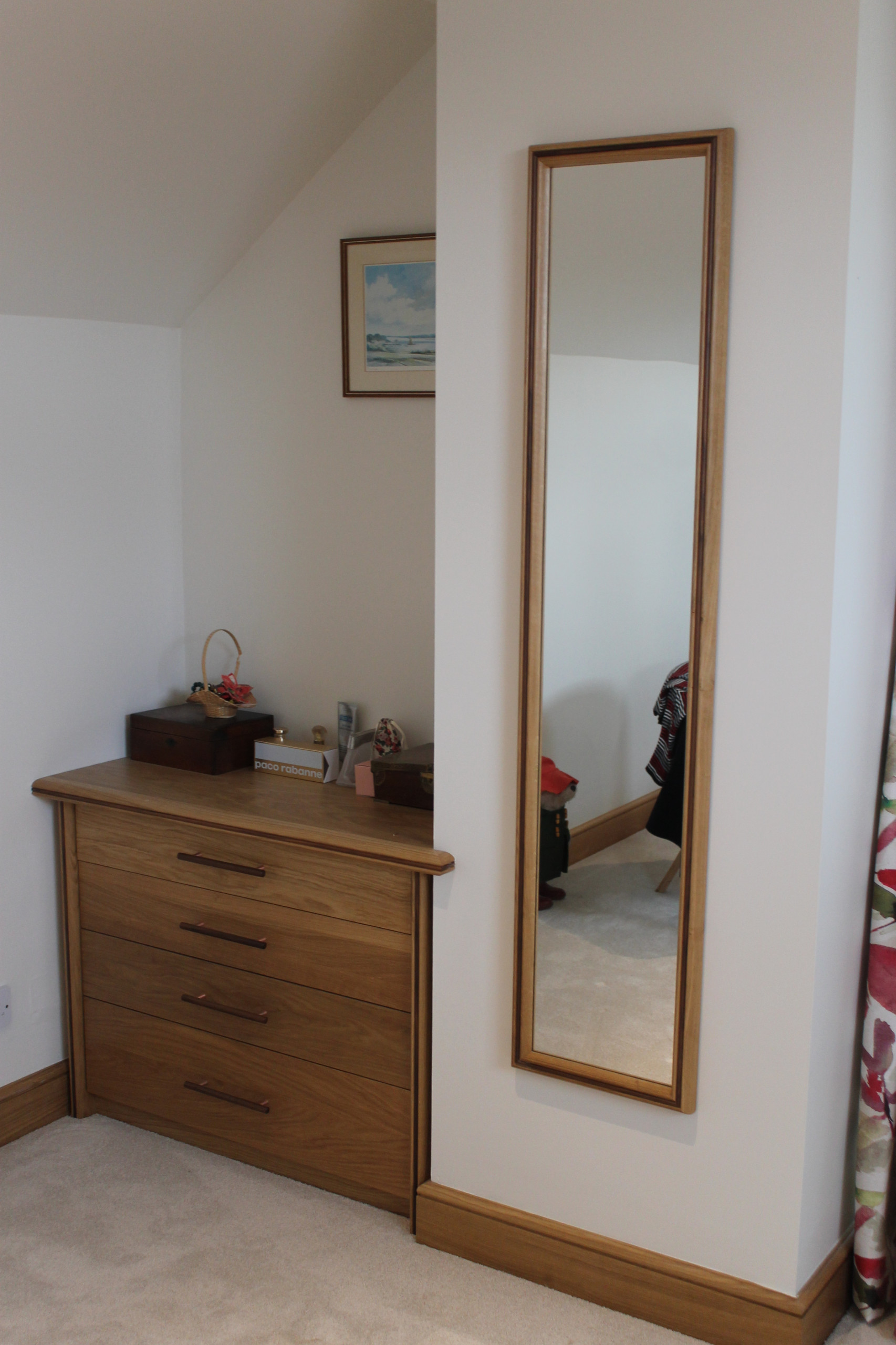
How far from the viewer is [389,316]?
2566mm

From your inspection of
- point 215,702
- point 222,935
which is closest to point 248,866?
point 222,935

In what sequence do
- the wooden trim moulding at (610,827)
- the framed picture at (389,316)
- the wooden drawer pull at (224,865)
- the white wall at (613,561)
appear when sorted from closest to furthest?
the white wall at (613,561), the wooden trim moulding at (610,827), the wooden drawer pull at (224,865), the framed picture at (389,316)

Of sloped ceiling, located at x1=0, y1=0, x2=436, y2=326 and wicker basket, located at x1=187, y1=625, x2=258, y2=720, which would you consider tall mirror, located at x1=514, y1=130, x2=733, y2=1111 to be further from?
wicker basket, located at x1=187, y1=625, x2=258, y2=720

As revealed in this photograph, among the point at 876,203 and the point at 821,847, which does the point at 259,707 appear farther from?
the point at 876,203

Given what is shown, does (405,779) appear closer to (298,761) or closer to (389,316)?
(298,761)

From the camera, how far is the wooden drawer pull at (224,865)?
236 centimetres

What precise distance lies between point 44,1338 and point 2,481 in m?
1.63

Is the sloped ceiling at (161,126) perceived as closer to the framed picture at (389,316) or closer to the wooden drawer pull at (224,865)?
the framed picture at (389,316)

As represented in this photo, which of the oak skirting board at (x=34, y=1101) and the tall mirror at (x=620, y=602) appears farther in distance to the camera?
the oak skirting board at (x=34, y=1101)

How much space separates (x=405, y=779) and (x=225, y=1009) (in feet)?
2.00

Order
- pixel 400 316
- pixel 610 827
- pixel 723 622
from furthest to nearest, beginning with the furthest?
pixel 400 316
pixel 610 827
pixel 723 622

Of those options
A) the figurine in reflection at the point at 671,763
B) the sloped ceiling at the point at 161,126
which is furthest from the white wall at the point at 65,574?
the figurine in reflection at the point at 671,763

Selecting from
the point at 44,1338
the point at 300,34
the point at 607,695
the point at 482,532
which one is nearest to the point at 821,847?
the point at 607,695

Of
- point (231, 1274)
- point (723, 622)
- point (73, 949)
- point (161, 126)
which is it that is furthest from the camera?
point (73, 949)
